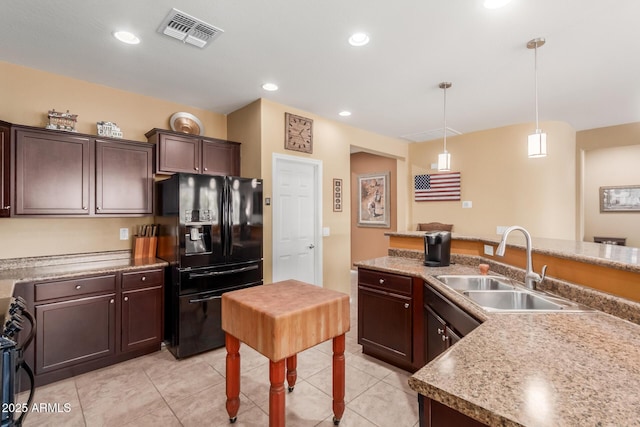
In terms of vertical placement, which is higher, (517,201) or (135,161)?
(135,161)

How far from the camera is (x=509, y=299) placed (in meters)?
1.98

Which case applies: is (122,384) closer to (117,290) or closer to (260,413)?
(117,290)

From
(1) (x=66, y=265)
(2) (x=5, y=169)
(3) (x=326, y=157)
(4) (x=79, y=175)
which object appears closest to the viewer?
(2) (x=5, y=169)

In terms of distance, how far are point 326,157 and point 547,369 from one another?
3.69m

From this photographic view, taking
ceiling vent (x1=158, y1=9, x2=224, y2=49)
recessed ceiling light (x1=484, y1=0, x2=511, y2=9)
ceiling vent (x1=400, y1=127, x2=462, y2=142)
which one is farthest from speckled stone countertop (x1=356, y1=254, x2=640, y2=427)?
ceiling vent (x1=400, y1=127, x2=462, y2=142)

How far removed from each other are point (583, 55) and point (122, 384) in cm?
482

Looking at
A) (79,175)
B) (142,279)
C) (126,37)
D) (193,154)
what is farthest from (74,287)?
(126,37)

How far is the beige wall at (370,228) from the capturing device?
6172 millimetres

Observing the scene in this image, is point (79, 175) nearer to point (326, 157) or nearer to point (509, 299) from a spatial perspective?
point (326, 157)

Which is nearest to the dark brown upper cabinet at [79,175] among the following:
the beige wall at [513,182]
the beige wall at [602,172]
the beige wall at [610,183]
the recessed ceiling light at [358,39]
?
the recessed ceiling light at [358,39]

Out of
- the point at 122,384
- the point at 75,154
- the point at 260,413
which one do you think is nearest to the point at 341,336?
the point at 260,413

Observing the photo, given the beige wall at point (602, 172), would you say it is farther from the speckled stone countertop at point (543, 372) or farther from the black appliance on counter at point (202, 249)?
the black appliance on counter at point (202, 249)

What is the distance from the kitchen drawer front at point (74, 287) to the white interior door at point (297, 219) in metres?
1.69

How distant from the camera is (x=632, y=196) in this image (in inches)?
227
